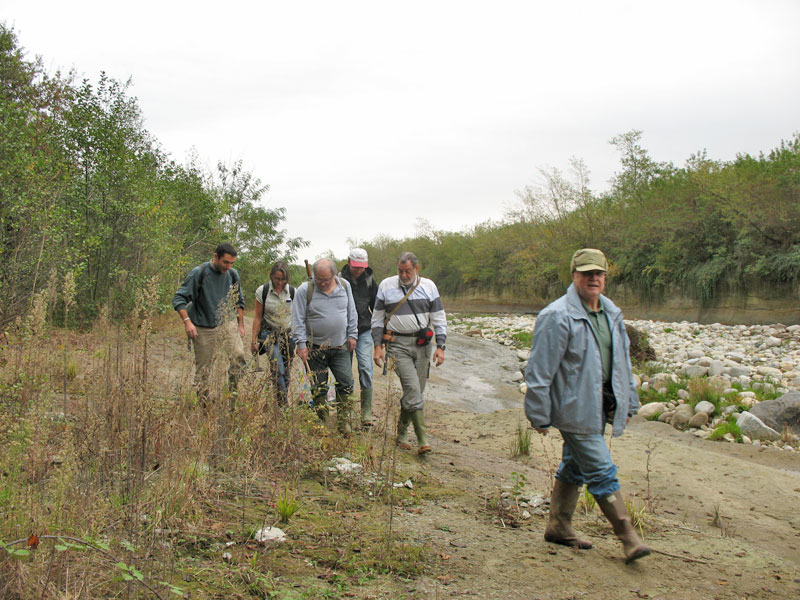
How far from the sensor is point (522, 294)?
55.2 m

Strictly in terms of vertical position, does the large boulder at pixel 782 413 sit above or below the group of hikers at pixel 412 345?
below


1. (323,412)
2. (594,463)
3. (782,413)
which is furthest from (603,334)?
(782,413)

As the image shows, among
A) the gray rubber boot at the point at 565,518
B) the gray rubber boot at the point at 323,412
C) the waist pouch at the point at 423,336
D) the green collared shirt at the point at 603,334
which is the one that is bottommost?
the gray rubber boot at the point at 565,518

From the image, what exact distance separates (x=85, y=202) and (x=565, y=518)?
13616 mm

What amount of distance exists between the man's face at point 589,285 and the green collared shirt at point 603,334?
5 cm

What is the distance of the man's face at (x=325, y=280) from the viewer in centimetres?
658

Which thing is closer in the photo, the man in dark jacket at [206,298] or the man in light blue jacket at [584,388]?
the man in light blue jacket at [584,388]

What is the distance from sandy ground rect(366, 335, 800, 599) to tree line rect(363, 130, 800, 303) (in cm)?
2167

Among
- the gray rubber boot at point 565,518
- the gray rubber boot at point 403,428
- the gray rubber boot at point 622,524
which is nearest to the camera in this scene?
the gray rubber boot at point 622,524

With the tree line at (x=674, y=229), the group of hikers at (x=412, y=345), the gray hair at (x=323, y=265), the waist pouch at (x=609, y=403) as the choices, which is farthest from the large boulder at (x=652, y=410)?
the tree line at (x=674, y=229)

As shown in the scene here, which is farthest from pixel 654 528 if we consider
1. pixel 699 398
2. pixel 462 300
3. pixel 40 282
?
pixel 462 300

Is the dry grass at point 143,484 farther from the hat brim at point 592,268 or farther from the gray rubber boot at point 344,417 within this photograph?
the hat brim at point 592,268

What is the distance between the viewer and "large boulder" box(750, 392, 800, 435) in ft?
33.7

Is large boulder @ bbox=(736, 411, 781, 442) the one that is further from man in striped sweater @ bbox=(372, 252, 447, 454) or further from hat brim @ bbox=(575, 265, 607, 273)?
hat brim @ bbox=(575, 265, 607, 273)
